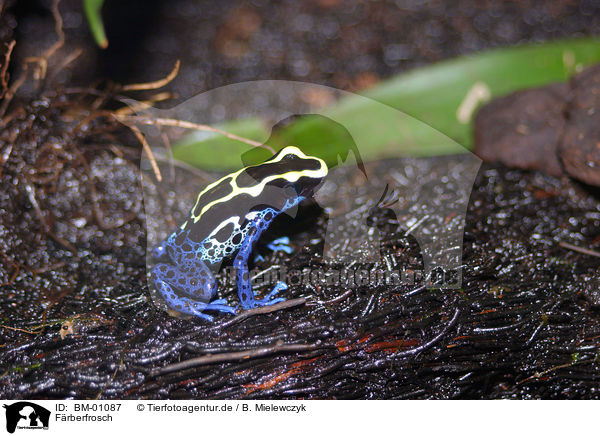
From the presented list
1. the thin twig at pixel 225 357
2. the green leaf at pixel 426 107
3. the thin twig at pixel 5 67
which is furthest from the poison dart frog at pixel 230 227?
the thin twig at pixel 5 67

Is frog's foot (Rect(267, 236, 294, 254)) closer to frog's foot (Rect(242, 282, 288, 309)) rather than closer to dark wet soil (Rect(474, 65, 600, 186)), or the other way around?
frog's foot (Rect(242, 282, 288, 309))

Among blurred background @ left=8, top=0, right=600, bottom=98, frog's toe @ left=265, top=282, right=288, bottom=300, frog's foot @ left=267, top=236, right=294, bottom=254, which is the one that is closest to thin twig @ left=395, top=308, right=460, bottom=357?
frog's toe @ left=265, top=282, right=288, bottom=300

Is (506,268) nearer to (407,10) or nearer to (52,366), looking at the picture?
(52,366)

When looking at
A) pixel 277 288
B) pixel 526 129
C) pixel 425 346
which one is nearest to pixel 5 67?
pixel 277 288

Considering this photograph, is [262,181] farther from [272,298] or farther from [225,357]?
[225,357]
